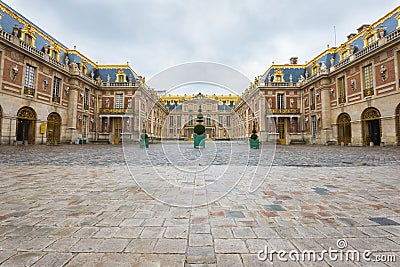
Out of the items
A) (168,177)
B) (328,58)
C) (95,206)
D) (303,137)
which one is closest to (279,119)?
(303,137)

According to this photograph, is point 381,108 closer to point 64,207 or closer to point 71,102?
point 64,207

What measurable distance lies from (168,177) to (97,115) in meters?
28.4

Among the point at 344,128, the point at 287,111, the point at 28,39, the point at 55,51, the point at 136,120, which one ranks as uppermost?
the point at 55,51

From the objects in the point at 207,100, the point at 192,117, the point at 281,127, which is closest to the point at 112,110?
the point at 207,100

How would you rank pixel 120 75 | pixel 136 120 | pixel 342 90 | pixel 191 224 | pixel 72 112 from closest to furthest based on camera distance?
pixel 191 224, pixel 342 90, pixel 72 112, pixel 136 120, pixel 120 75

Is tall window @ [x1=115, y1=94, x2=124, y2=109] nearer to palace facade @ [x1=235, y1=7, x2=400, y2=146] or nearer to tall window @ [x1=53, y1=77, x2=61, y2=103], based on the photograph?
tall window @ [x1=53, y1=77, x2=61, y2=103]

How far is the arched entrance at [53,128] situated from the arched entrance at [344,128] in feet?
97.2

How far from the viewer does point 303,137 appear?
27.8 meters

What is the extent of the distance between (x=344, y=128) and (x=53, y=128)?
30.0m

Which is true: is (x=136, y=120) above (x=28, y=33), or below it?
below

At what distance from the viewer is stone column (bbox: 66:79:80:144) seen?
2248 cm

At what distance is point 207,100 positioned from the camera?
31.8 metres
